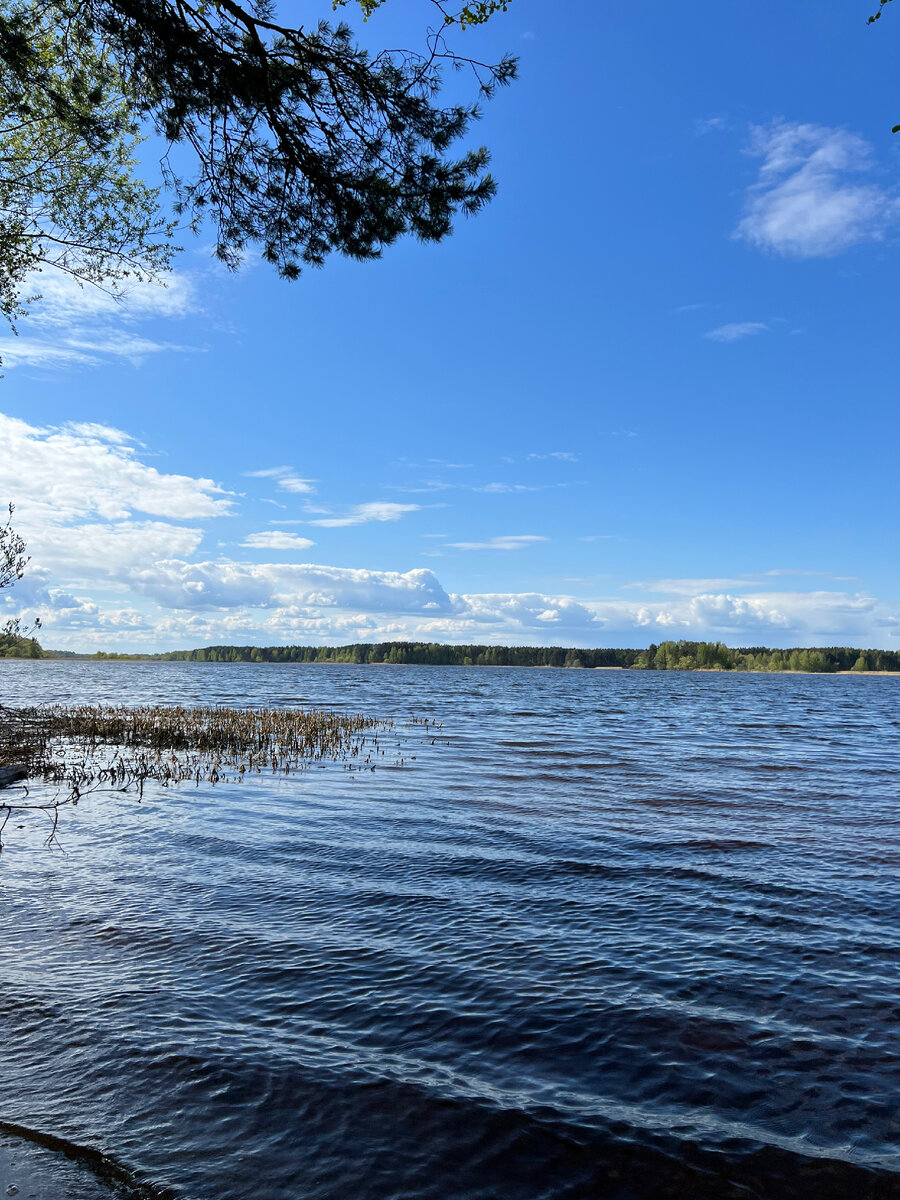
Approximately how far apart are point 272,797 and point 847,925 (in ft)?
46.6

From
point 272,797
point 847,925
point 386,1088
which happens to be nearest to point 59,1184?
point 386,1088

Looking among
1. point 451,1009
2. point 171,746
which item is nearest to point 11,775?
point 171,746

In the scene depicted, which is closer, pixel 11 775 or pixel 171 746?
pixel 11 775

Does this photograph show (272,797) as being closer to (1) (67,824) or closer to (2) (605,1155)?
(1) (67,824)

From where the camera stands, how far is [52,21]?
10594mm

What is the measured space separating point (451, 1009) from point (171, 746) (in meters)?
24.2

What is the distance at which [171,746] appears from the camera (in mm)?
28984

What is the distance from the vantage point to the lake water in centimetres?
530

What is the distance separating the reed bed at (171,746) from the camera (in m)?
21.2

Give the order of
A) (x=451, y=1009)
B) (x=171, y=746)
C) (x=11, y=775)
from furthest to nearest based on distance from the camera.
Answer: (x=171, y=746)
(x=11, y=775)
(x=451, y=1009)

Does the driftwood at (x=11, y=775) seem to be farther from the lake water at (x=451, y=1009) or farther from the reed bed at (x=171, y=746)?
the lake water at (x=451, y=1009)

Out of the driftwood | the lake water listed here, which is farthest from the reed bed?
the lake water

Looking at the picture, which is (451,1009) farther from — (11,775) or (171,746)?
(171,746)

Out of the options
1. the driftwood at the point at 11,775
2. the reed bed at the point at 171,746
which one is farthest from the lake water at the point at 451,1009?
the reed bed at the point at 171,746
